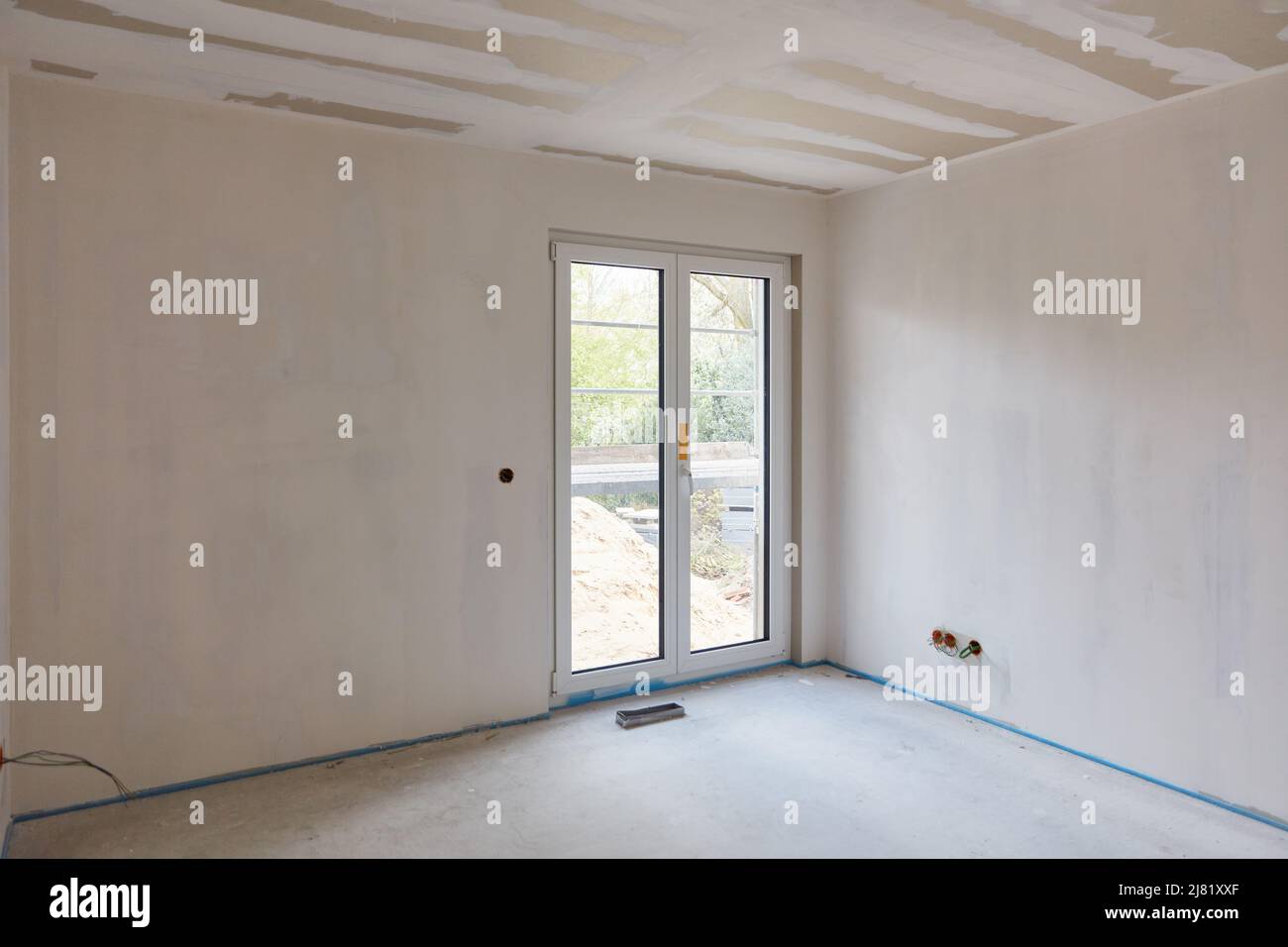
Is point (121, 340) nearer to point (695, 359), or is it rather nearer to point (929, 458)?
point (695, 359)

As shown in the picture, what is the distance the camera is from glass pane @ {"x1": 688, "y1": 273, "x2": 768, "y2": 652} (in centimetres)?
445

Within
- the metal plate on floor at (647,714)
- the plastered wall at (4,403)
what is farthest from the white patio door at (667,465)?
the plastered wall at (4,403)

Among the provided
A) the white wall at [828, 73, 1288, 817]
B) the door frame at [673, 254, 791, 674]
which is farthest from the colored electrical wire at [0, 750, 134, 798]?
the white wall at [828, 73, 1288, 817]

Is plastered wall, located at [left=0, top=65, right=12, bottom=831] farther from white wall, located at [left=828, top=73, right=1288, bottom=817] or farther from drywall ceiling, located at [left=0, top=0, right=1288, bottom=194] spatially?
white wall, located at [left=828, top=73, right=1288, bottom=817]

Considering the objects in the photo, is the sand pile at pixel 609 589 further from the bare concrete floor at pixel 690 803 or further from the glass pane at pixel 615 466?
→ the bare concrete floor at pixel 690 803

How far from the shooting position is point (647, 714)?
3957 mm

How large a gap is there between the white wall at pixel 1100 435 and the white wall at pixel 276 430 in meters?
→ 1.48

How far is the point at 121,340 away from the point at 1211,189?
12.9ft

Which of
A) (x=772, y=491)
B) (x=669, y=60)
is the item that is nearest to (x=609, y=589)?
(x=772, y=491)

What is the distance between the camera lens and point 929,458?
4230mm

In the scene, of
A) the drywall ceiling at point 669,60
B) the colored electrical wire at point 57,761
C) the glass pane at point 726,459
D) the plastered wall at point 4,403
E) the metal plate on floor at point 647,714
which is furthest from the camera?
the glass pane at point 726,459

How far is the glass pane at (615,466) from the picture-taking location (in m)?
4.11
